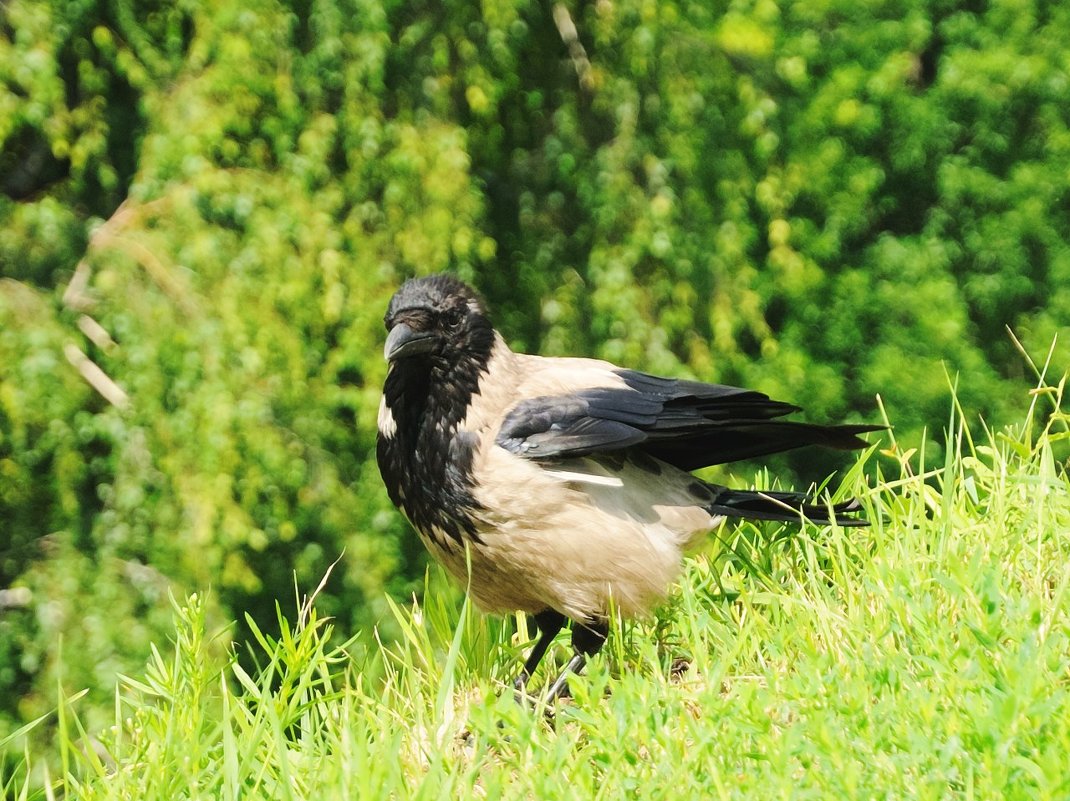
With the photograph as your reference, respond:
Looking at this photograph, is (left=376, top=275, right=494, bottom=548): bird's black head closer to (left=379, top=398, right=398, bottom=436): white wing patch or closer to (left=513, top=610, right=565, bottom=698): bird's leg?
(left=379, top=398, right=398, bottom=436): white wing patch

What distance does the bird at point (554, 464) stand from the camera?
3.39 meters

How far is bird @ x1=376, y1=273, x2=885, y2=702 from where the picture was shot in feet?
11.1

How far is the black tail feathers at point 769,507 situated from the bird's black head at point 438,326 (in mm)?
737

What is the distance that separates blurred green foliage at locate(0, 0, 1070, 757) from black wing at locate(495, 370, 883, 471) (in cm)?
277

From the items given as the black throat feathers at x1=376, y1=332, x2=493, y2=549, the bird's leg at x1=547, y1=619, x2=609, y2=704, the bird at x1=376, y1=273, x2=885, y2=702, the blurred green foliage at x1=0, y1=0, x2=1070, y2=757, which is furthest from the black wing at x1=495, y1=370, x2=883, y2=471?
the blurred green foliage at x1=0, y1=0, x2=1070, y2=757

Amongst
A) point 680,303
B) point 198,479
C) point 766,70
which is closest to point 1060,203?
point 766,70

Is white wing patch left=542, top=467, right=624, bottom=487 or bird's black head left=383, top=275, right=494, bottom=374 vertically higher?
bird's black head left=383, top=275, right=494, bottom=374

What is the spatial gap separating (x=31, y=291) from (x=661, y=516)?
398 centimetres

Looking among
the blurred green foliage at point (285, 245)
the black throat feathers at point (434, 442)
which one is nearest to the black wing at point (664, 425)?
the black throat feathers at point (434, 442)

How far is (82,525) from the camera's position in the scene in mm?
7098

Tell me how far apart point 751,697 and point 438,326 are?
5.25 ft

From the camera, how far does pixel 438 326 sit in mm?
3625

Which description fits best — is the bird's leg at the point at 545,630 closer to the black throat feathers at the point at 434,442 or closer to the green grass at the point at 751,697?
the green grass at the point at 751,697

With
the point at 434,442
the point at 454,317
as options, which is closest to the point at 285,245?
the point at 454,317
